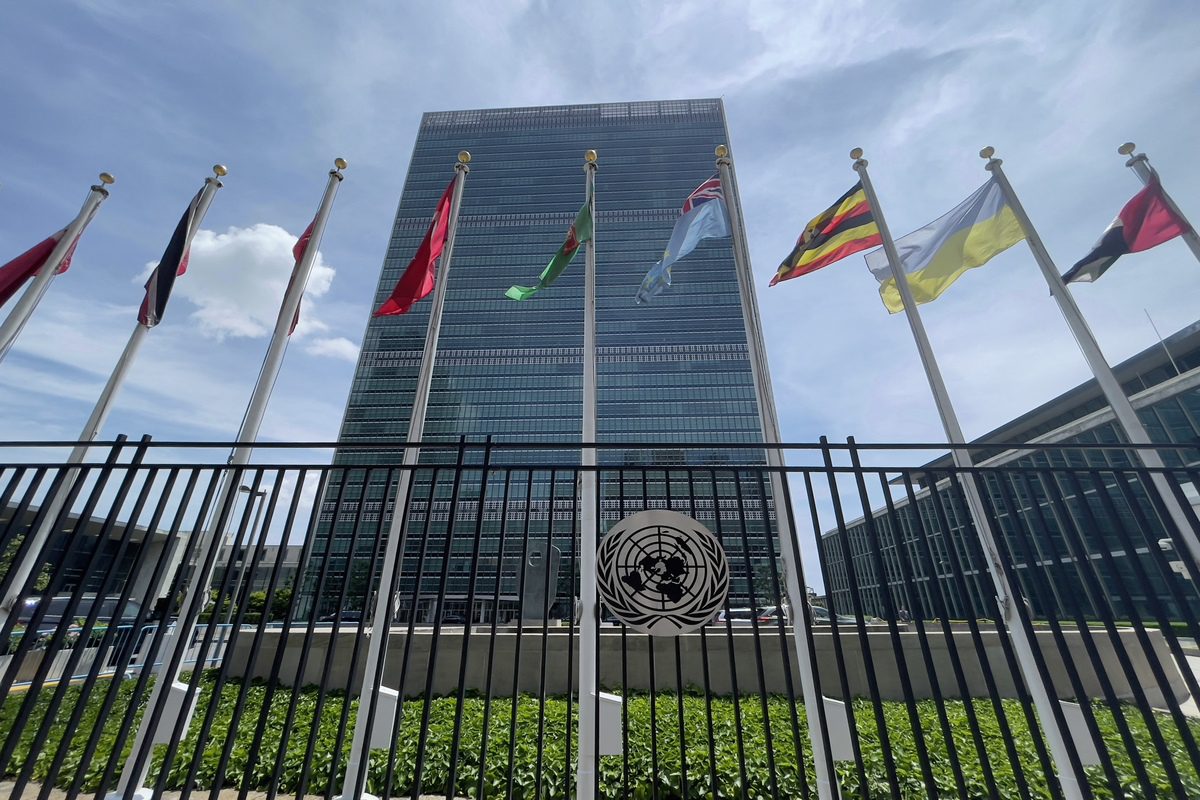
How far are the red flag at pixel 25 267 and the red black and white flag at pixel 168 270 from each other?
112 centimetres

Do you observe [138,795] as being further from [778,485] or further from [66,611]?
[778,485]

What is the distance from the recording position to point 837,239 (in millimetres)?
6875

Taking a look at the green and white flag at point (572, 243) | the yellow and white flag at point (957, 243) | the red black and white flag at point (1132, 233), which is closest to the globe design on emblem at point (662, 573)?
the green and white flag at point (572, 243)

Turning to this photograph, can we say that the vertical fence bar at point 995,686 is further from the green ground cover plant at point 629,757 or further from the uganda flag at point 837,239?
the uganda flag at point 837,239

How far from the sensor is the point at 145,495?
3.74 meters

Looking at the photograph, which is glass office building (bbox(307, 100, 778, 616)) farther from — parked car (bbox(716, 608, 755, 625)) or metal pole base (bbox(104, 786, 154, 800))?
metal pole base (bbox(104, 786, 154, 800))

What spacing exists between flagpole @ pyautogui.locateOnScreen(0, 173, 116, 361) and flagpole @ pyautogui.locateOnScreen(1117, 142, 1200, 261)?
1244 centimetres

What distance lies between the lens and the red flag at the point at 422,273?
654 centimetres

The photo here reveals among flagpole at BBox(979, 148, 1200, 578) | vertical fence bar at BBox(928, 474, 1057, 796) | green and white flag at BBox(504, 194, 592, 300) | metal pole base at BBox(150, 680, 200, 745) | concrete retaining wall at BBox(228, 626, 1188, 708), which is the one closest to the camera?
vertical fence bar at BBox(928, 474, 1057, 796)

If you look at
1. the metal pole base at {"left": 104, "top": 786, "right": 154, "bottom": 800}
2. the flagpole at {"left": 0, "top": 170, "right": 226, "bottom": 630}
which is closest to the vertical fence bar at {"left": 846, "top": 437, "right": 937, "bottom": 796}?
the metal pole base at {"left": 104, "top": 786, "right": 154, "bottom": 800}

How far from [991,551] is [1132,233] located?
438 cm

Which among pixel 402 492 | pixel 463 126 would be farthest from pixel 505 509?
pixel 463 126

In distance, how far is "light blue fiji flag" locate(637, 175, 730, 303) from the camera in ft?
22.2

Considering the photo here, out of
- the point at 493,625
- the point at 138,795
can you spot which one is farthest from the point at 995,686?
the point at 138,795
